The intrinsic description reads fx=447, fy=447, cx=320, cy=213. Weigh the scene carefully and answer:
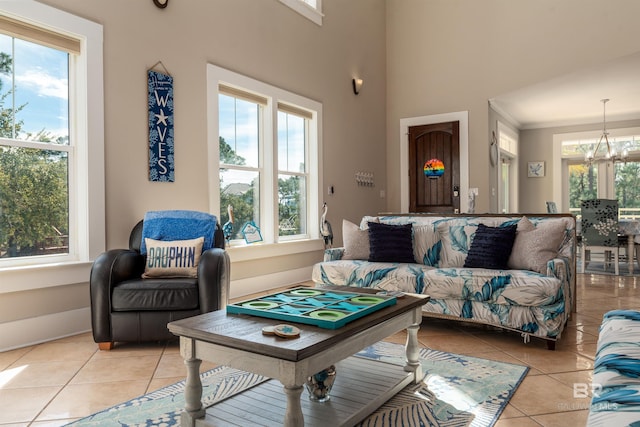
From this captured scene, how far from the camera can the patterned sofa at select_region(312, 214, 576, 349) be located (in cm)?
286

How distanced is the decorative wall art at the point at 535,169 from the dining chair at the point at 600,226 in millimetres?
2894

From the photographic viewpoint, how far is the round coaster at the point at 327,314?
174 centimetres

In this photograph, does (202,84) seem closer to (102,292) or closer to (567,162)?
(102,292)

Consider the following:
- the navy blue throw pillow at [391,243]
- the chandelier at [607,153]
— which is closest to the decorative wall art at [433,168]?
the chandelier at [607,153]

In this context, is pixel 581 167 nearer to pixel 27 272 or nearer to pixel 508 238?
pixel 508 238

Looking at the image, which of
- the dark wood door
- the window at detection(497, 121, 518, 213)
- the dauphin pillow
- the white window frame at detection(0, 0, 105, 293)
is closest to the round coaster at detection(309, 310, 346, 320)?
the dauphin pillow

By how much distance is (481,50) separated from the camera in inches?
251

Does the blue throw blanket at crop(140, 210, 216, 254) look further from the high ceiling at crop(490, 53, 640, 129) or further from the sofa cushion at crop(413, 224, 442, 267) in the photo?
the high ceiling at crop(490, 53, 640, 129)

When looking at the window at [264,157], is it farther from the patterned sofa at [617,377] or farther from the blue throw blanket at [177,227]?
the patterned sofa at [617,377]

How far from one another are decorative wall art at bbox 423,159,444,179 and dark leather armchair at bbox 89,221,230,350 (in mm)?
4713

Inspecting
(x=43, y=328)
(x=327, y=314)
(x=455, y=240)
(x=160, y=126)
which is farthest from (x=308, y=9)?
(x=327, y=314)

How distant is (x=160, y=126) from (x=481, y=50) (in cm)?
475

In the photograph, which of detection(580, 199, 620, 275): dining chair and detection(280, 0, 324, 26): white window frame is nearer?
detection(280, 0, 324, 26): white window frame

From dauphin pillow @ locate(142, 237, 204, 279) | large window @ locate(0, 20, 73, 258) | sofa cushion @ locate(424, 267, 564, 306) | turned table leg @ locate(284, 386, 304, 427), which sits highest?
large window @ locate(0, 20, 73, 258)
